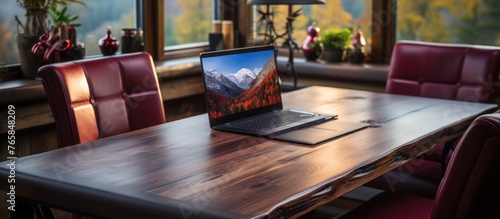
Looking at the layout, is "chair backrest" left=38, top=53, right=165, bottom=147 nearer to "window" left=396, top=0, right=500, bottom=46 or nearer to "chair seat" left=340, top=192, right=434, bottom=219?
"chair seat" left=340, top=192, right=434, bottom=219

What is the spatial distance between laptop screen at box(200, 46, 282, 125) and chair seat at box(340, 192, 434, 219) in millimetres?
573

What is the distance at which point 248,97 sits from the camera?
107 inches

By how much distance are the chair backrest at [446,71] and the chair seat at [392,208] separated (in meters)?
1.10

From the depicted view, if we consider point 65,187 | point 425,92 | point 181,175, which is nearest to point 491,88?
point 425,92

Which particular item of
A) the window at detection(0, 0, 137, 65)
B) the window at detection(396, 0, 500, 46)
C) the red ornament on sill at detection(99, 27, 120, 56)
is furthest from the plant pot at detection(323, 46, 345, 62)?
the red ornament on sill at detection(99, 27, 120, 56)

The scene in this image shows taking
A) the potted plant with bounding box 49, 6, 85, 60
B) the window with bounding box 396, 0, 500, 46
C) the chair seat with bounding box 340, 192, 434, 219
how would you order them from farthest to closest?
the window with bounding box 396, 0, 500, 46
the potted plant with bounding box 49, 6, 85, 60
the chair seat with bounding box 340, 192, 434, 219

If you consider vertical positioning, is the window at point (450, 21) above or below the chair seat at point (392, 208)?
above

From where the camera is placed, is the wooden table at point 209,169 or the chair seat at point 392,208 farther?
the chair seat at point 392,208

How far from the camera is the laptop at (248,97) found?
2555mm

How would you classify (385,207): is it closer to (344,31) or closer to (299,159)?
(299,159)

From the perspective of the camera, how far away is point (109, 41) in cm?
382

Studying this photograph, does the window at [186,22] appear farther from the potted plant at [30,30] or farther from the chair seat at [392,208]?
the chair seat at [392,208]

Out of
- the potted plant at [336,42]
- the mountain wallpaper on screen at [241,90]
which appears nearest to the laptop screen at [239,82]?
the mountain wallpaper on screen at [241,90]

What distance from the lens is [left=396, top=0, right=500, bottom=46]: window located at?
4.09 metres
